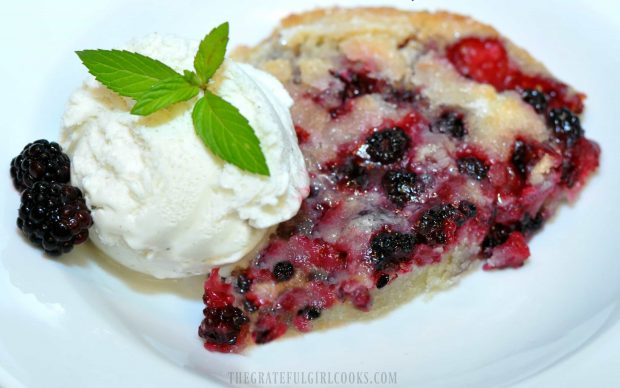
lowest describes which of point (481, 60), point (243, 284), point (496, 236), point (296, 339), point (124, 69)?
point (296, 339)

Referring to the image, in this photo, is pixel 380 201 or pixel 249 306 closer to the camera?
pixel 249 306

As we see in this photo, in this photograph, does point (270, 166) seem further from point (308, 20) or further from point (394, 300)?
point (308, 20)

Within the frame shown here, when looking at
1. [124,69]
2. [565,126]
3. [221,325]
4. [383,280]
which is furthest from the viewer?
[565,126]

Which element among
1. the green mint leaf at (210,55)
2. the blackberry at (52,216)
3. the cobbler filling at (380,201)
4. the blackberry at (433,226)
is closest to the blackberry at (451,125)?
the cobbler filling at (380,201)

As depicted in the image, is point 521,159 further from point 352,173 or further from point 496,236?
point 352,173

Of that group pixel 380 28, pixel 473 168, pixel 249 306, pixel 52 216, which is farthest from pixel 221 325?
pixel 380 28

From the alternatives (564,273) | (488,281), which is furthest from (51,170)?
(564,273)
